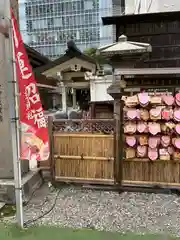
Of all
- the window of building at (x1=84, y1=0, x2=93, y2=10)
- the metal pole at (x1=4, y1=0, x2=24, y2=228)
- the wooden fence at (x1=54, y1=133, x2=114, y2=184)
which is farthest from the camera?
the window of building at (x1=84, y1=0, x2=93, y2=10)

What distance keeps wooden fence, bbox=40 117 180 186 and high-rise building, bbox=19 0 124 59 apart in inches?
1285

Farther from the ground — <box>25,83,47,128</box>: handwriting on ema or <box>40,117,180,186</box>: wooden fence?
<box>25,83,47,128</box>: handwriting on ema

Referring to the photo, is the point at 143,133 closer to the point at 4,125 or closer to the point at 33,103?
the point at 33,103

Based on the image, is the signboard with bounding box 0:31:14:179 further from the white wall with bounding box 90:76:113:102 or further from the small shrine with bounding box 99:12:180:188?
the white wall with bounding box 90:76:113:102

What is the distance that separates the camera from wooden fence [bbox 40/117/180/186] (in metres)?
4.29

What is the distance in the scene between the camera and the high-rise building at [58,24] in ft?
119

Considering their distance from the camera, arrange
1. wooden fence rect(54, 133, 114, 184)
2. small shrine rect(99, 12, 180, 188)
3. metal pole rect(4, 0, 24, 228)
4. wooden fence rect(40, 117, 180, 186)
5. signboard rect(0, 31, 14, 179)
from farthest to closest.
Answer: wooden fence rect(54, 133, 114, 184) → wooden fence rect(40, 117, 180, 186) → small shrine rect(99, 12, 180, 188) → signboard rect(0, 31, 14, 179) → metal pole rect(4, 0, 24, 228)

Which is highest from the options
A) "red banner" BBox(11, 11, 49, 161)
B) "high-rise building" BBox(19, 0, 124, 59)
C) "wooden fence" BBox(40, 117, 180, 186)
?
"high-rise building" BBox(19, 0, 124, 59)

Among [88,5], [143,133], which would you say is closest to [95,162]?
[143,133]

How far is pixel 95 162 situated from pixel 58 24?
124 ft

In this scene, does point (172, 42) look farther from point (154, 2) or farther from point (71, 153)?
point (71, 153)

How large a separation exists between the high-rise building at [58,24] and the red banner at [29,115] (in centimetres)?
3356

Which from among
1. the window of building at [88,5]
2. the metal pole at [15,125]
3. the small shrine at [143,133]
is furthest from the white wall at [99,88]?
the window of building at [88,5]

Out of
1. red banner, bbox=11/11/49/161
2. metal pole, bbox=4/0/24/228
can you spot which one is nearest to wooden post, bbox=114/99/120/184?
red banner, bbox=11/11/49/161
